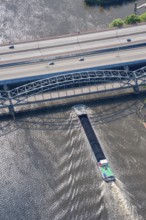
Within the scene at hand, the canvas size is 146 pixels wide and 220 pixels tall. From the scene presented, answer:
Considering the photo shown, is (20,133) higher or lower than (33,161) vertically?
higher

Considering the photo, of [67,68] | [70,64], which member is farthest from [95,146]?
[70,64]

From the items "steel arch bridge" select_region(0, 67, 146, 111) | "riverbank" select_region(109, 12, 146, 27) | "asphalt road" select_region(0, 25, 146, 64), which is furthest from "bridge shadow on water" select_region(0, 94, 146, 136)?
"riverbank" select_region(109, 12, 146, 27)

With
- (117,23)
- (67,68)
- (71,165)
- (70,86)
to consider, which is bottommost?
(71,165)

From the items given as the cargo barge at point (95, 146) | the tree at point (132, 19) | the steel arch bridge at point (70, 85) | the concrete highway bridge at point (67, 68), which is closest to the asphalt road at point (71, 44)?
the concrete highway bridge at point (67, 68)

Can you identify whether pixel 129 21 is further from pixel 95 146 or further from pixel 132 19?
pixel 95 146

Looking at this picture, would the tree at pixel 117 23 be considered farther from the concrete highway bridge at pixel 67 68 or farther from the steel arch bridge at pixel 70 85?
the steel arch bridge at pixel 70 85

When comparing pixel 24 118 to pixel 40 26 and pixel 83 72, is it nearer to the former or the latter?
pixel 83 72

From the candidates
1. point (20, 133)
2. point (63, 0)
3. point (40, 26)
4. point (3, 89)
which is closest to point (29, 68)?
point (3, 89)

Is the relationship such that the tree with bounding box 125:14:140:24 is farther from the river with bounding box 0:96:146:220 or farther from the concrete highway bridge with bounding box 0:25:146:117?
the river with bounding box 0:96:146:220
